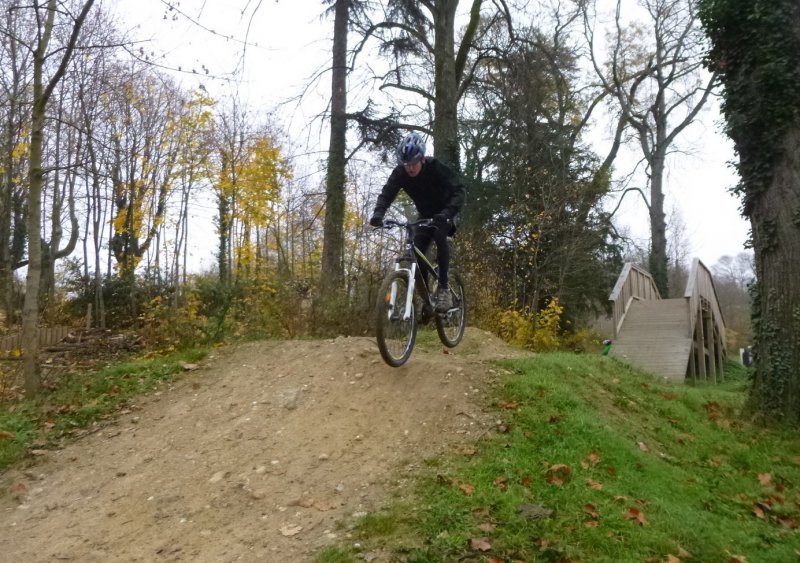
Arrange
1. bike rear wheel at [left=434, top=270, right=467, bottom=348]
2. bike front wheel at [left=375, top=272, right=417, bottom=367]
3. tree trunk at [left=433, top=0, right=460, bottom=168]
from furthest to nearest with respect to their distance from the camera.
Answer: tree trunk at [left=433, top=0, right=460, bottom=168], bike rear wheel at [left=434, top=270, right=467, bottom=348], bike front wheel at [left=375, top=272, right=417, bottom=367]

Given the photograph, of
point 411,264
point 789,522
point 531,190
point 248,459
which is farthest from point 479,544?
point 531,190

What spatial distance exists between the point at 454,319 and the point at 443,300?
0.98 metres

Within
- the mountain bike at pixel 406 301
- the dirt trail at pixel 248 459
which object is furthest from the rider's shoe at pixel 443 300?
the dirt trail at pixel 248 459

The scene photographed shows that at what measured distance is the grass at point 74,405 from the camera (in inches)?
233

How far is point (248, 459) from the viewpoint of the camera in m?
5.08

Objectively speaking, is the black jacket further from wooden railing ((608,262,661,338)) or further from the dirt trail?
wooden railing ((608,262,661,338))

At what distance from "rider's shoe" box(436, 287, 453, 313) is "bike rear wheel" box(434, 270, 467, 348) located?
0.36 metres

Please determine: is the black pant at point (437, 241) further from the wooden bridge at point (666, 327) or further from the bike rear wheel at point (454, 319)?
the wooden bridge at point (666, 327)

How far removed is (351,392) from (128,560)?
2.70 meters

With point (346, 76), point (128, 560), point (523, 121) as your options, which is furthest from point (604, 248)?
point (128, 560)

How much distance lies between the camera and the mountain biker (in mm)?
6145

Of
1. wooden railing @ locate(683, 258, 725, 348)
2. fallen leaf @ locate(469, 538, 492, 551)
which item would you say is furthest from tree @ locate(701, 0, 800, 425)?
wooden railing @ locate(683, 258, 725, 348)

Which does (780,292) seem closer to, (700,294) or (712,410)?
(712,410)

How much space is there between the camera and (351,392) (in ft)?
20.1
